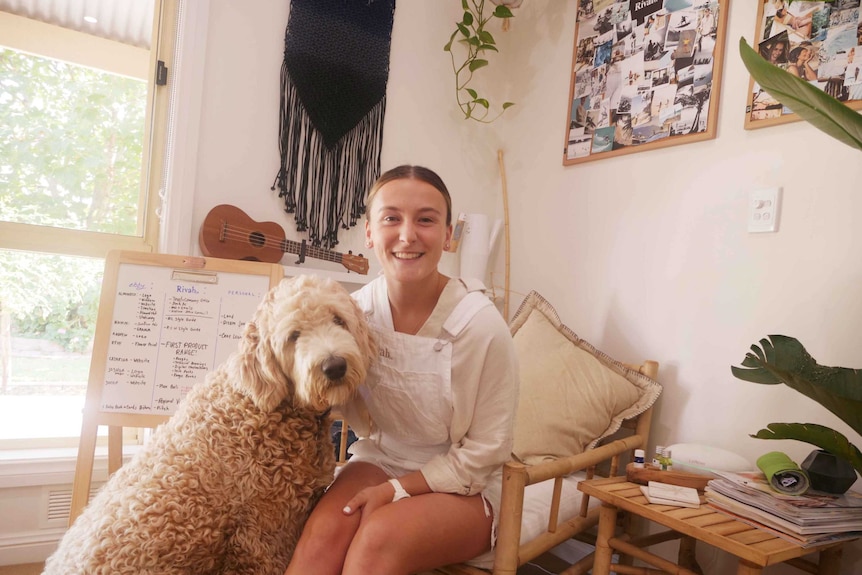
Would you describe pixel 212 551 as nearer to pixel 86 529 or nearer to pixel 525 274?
pixel 86 529

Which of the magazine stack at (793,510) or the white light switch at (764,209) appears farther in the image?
the white light switch at (764,209)

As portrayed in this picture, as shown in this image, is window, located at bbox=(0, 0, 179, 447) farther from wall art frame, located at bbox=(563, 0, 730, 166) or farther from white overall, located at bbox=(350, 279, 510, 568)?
wall art frame, located at bbox=(563, 0, 730, 166)

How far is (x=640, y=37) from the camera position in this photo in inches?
86.5

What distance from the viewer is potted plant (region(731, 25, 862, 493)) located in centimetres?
107

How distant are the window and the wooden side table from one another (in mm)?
1890

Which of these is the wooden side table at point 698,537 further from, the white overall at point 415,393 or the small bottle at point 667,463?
the white overall at point 415,393

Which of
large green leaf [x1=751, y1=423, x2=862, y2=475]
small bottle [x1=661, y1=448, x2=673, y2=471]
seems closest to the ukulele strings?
small bottle [x1=661, y1=448, x2=673, y2=471]

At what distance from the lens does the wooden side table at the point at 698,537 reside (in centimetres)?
119

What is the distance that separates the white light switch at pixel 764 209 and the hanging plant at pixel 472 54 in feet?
4.13

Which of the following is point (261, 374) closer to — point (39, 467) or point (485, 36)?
point (39, 467)

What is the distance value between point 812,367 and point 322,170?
1.90 m

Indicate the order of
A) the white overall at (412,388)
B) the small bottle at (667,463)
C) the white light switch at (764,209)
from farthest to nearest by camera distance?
the white light switch at (764,209) < the small bottle at (667,463) < the white overall at (412,388)

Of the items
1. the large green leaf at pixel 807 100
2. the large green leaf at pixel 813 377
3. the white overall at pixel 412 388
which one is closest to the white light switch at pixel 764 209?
the large green leaf at pixel 813 377

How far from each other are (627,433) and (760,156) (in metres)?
1.07
